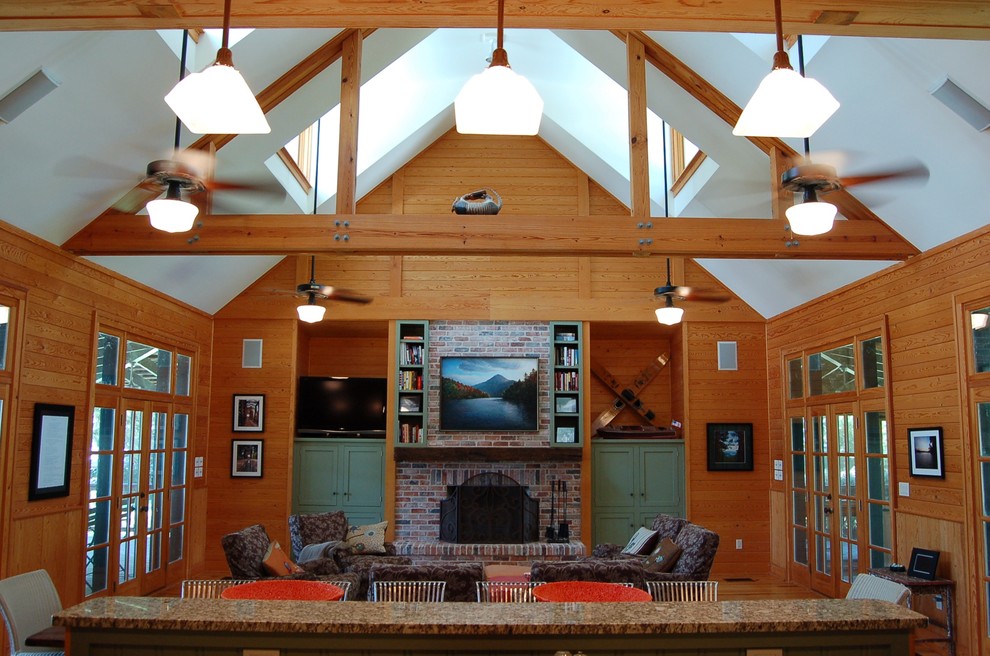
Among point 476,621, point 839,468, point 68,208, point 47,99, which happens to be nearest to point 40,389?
point 68,208

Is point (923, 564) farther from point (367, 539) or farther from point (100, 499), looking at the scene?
point (100, 499)

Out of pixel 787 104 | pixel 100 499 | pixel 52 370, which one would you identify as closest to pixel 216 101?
pixel 787 104

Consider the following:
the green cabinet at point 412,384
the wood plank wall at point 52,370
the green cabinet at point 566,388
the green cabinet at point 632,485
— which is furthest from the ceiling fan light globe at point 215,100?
the green cabinet at point 632,485

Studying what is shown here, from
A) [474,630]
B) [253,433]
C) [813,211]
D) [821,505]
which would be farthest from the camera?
[253,433]

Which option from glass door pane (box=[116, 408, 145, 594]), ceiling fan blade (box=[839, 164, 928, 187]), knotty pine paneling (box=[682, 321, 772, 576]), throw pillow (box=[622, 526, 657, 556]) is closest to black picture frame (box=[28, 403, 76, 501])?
glass door pane (box=[116, 408, 145, 594])

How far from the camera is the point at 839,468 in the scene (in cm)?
770

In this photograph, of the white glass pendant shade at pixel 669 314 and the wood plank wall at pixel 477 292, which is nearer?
the white glass pendant shade at pixel 669 314

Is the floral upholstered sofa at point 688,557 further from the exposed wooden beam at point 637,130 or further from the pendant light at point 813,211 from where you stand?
the pendant light at point 813,211

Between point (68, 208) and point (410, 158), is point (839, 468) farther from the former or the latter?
point (68, 208)

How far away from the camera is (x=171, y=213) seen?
4383 millimetres

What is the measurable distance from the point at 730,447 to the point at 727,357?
3.48ft

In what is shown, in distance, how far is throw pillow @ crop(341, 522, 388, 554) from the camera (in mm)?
7883

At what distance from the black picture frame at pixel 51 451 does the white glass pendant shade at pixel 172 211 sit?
2.43 meters

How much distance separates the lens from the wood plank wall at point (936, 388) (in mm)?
5629
